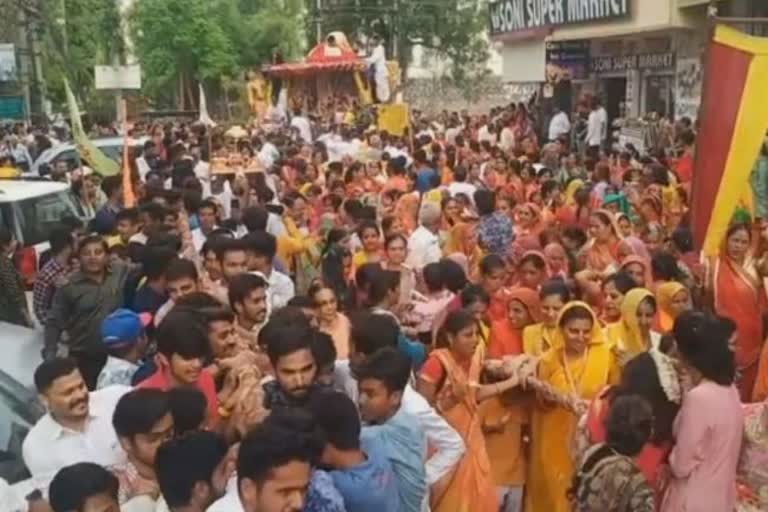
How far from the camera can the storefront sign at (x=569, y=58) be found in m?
24.2

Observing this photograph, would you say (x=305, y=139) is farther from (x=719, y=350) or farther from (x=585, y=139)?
(x=719, y=350)

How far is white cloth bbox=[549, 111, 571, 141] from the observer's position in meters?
22.7

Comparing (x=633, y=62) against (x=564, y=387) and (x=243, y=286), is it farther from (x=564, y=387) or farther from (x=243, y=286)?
(x=243, y=286)

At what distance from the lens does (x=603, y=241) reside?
27.3ft

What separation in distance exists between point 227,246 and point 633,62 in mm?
16267

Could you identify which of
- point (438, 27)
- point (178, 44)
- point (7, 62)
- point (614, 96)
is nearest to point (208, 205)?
point (614, 96)

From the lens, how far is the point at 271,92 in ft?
117

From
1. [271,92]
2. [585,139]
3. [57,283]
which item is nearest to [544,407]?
[57,283]

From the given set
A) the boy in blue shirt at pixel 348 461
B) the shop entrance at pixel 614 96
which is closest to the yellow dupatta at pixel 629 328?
the boy in blue shirt at pixel 348 461

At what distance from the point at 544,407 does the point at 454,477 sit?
2.88 feet

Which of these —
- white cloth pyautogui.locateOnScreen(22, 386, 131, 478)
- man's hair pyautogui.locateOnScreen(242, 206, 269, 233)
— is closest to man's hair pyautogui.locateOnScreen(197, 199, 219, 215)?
man's hair pyautogui.locateOnScreen(242, 206, 269, 233)

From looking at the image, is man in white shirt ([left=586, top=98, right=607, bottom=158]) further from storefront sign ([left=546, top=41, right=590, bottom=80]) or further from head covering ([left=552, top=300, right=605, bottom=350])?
head covering ([left=552, top=300, right=605, bottom=350])

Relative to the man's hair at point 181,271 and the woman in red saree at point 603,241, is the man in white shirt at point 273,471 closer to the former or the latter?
the man's hair at point 181,271

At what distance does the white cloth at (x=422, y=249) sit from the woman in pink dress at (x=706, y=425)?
13.2 ft
